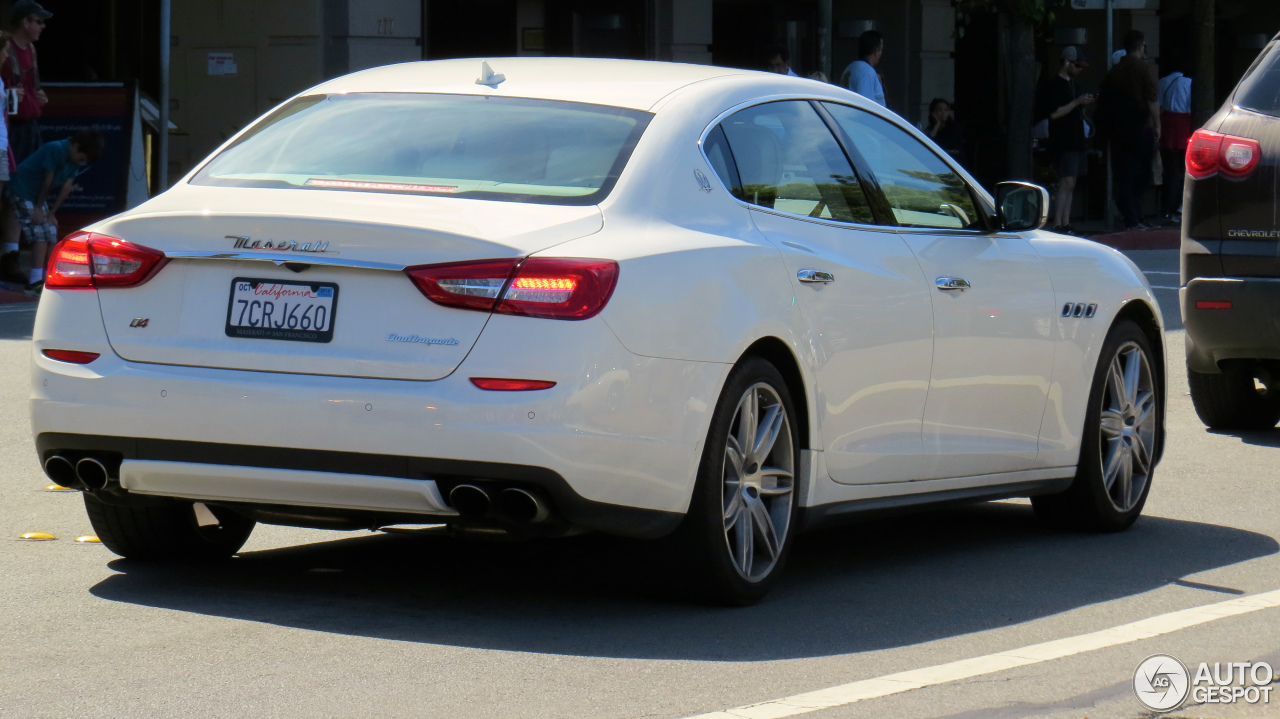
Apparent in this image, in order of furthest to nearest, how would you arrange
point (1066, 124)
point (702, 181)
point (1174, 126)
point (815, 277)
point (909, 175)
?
→ point (1174, 126)
point (1066, 124)
point (909, 175)
point (815, 277)
point (702, 181)

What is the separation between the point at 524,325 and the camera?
510 centimetres

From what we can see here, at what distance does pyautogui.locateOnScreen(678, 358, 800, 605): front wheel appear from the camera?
18.0 feet

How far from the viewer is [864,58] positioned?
18.5 meters

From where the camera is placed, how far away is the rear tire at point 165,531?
609 centimetres

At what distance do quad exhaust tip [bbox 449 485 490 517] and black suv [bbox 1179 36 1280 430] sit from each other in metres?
5.10

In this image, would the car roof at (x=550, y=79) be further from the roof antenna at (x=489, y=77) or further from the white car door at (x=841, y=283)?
the white car door at (x=841, y=283)

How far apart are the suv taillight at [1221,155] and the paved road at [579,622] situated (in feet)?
7.40

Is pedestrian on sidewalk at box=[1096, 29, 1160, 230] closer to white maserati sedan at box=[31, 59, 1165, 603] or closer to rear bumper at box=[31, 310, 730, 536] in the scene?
white maserati sedan at box=[31, 59, 1165, 603]

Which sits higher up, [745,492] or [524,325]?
[524,325]

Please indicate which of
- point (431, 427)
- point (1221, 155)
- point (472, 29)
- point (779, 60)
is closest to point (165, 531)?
point (431, 427)

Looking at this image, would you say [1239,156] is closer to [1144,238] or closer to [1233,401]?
[1233,401]

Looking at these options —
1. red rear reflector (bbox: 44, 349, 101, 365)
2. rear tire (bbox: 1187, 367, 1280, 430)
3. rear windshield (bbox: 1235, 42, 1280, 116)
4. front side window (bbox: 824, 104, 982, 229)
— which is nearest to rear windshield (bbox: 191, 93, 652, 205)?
red rear reflector (bbox: 44, 349, 101, 365)

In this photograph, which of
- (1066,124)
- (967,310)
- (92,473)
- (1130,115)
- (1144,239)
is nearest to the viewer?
(92,473)

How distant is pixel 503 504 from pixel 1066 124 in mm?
17743
